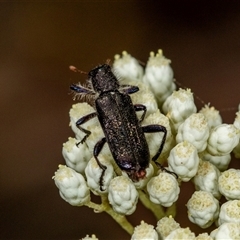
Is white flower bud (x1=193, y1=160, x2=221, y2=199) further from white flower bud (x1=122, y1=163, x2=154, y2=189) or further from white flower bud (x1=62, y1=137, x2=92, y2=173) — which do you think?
white flower bud (x1=62, y1=137, x2=92, y2=173)

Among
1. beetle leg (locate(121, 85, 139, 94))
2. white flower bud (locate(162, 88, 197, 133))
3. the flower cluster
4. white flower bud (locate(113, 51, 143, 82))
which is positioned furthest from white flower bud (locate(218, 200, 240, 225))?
white flower bud (locate(113, 51, 143, 82))

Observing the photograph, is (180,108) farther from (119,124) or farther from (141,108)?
(119,124)

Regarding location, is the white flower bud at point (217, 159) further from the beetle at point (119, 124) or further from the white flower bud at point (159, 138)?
the beetle at point (119, 124)

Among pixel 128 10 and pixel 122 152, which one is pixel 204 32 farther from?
pixel 122 152

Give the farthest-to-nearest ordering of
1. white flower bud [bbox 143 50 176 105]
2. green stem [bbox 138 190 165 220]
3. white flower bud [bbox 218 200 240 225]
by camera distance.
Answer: white flower bud [bbox 143 50 176 105] → green stem [bbox 138 190 165 220] → white flower bud [bbox 218 200 240 225]

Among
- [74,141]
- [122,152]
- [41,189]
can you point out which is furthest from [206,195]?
[41,189]

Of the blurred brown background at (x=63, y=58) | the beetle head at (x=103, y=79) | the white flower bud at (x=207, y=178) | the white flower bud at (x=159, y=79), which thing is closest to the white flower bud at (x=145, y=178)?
the white flower bud at (x=207, y=178)

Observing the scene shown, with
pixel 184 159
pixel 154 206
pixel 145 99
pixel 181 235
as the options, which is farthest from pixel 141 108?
pixel 181 235

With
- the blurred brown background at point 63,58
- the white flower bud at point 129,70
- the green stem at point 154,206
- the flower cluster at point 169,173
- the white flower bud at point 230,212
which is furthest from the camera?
the blurred brown background at point 63,58
